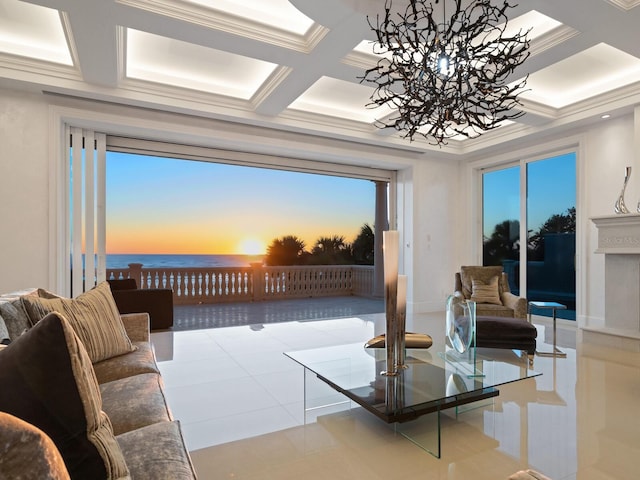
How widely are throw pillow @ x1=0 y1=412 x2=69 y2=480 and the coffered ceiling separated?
9.66ft

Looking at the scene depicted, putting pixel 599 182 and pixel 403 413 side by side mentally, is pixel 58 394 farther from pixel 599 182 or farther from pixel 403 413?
pixel 599 182

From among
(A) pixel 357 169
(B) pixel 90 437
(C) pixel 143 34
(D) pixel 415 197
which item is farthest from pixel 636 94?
(B) pixel 90 437

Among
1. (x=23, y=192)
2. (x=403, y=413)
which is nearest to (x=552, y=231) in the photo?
(x=403, y=413)

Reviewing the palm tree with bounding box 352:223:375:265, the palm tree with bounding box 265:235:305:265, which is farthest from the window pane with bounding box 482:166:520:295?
the palm tree with bounding box 265:235:305:265

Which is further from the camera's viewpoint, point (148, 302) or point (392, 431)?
point (148, 302)

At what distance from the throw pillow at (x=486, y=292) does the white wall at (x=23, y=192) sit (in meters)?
4.96

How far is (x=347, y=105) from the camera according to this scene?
5.23m

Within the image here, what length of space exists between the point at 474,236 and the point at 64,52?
21.2ft

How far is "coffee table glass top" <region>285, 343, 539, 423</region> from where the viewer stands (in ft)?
6.47

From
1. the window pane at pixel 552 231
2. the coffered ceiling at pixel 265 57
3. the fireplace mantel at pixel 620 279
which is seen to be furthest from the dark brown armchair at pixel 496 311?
the coffered ceiling at pixel 265 57

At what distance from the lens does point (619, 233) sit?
174 inches

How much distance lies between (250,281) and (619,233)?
264 inches

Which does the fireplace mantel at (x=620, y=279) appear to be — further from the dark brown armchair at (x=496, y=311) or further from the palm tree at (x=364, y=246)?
the palm tree at (x=364, y=246)

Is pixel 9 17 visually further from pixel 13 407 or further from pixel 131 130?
pixel 13 407
